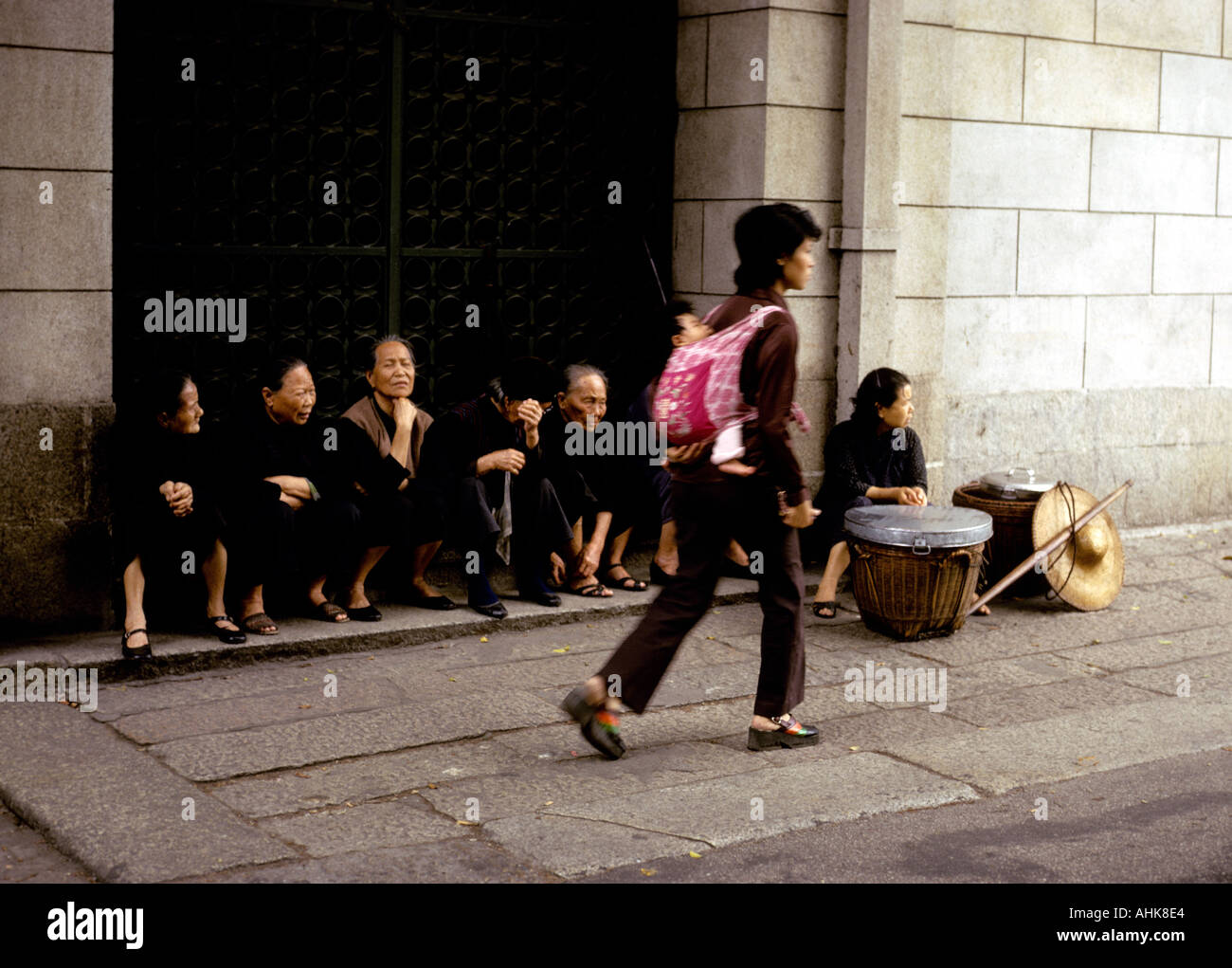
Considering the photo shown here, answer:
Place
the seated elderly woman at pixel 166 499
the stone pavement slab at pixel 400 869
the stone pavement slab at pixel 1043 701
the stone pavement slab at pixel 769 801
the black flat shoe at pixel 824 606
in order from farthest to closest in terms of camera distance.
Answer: the black flat shoe at pixel 824 606, the seated elderly woman at pixel 166 499, the stone pavement slab at pixel 1043 701, the stone pavement slab at pixel 769 801, the stone pavement slab at pixel 400 869

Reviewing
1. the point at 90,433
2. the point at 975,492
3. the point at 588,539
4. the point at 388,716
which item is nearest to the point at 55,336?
the point at 90,433

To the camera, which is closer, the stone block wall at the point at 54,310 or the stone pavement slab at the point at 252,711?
the stone pavement slab at the point at 252,711

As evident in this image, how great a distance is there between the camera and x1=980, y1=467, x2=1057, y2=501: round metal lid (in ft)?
28.5

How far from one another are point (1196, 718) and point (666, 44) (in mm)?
4750

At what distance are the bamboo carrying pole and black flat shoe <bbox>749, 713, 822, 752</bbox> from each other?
2216 millimetres

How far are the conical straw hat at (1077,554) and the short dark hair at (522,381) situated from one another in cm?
261

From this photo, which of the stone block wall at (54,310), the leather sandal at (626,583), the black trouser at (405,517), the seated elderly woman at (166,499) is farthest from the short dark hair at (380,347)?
the leather sandal at (626,583)

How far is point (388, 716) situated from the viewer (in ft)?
21.0

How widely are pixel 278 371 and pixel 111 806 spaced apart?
2758 millimetres

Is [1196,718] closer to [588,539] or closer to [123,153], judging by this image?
[588,539]

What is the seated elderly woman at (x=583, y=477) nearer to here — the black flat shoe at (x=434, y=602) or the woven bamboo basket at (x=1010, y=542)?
the black flat shoe at (x=434, y=602)

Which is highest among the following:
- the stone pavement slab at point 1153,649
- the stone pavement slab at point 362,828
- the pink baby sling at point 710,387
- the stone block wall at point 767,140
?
the stone block wall at point 767,140

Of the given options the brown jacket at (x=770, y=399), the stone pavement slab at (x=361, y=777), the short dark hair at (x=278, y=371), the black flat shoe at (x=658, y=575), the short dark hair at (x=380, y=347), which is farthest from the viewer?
the black flat shoe at (x=658, y=575)

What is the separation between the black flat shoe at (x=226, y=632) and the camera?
7164mm
